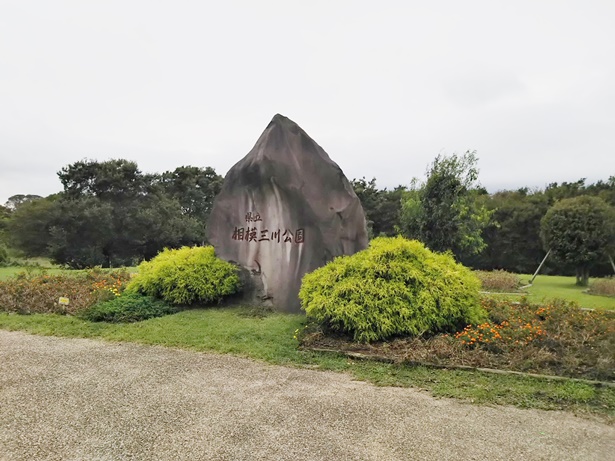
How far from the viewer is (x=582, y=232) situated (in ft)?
43.9

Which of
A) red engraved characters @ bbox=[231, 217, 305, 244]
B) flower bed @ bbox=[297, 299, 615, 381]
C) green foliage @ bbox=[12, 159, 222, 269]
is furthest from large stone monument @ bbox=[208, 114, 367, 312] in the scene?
green foliage @ bbox=[12, 159, 222, 269]

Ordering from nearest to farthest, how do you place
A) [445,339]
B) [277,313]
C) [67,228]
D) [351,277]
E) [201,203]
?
[445,339] → [351,277] → [277,313] → [67,228] → [201,203]

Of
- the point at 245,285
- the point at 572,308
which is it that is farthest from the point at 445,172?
the point at 245,285

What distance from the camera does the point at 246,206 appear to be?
833 cm

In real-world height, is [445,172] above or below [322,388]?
above

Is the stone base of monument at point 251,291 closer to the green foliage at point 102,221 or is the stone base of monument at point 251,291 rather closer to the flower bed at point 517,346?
the flower bed at point 517,346

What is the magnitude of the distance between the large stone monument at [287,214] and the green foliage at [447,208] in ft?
24.4

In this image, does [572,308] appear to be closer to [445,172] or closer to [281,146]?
[281,146]

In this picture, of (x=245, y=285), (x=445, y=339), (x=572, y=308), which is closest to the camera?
(x=445, y=339)

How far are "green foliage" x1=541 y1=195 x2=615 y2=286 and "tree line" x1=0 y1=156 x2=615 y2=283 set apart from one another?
0.16 ft

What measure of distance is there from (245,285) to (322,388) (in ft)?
14.5

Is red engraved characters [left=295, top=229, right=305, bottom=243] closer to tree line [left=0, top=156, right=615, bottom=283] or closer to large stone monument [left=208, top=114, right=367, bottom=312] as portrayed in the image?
large stone monument [left=208, top=114, right=367, bottom=312]

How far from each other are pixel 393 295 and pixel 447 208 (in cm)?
921

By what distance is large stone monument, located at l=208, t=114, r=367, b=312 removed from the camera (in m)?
7.30
